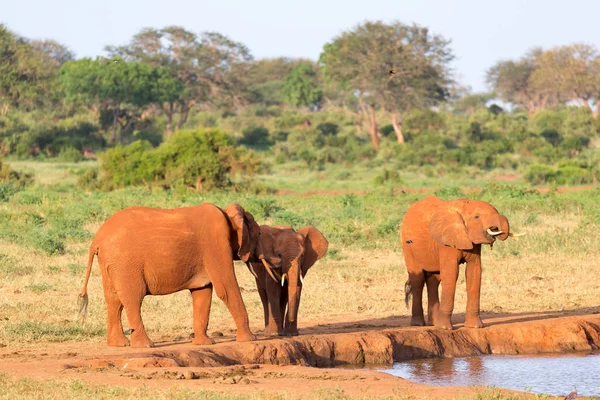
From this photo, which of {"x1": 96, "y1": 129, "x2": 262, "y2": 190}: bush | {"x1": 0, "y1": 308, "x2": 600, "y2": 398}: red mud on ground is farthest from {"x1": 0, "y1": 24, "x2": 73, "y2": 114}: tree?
{"x1": 0, "y1": 308, "x2": 600, "y2": 398}: red mud on ground

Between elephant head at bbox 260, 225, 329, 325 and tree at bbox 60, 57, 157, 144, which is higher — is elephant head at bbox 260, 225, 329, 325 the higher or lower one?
the lower one

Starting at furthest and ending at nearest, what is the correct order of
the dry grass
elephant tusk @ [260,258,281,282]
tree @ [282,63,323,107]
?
tree @ [282,63,323,107] → the dry grass → elephant tusk @ [260,258,281,282]

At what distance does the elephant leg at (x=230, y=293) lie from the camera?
10422 mm

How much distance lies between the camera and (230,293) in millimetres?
10453

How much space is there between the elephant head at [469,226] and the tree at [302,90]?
59.9 meters

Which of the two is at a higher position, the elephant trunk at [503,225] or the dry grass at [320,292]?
the elephant trunk at [503,225]

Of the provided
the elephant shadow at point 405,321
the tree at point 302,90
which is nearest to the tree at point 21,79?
the tree at point 302,90

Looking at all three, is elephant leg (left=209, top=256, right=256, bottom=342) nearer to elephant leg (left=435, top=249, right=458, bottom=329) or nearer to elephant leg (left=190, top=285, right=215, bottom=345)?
elephant leg (left=190, top=285, right=215, bottom=345)

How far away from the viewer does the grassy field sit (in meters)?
12.8

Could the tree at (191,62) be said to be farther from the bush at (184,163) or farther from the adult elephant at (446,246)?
the adult elephant at (446,246)

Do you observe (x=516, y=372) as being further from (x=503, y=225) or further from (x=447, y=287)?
(x=503, y=225)

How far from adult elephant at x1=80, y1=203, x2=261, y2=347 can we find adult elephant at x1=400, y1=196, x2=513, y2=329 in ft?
7.90

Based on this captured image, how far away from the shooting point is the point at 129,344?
10.5m

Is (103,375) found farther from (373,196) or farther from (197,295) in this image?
(373,196)
